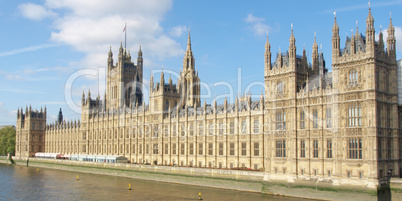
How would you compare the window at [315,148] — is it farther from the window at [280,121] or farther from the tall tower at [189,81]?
the tall tower at [189,81]

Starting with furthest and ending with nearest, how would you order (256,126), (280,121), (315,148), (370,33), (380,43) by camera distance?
(256,126), (280,121), (315,148), (380,43), (370,33)

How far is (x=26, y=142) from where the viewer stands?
173375 millimetres

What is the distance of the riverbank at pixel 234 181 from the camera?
55.8 metres

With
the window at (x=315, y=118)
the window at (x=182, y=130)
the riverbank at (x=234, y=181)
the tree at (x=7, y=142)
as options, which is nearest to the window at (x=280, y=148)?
the riverbank at (x=234, y=181)

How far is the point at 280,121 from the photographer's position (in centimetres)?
6538

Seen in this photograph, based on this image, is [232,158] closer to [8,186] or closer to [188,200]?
[188,200]

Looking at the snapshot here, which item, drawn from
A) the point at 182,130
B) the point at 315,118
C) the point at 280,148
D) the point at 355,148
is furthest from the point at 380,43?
the point at 182,130

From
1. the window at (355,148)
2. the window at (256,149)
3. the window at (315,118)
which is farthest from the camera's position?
the window at (256,149)

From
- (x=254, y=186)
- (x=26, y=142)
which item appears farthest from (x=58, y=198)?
(x=26, y=142)

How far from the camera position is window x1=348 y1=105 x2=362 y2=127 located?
55.6m

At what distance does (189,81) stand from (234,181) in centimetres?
5463

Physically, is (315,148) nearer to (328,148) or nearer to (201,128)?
(328,148)

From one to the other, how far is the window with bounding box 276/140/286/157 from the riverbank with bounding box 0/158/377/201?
444 centimetres

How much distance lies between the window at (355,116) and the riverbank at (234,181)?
863cm
